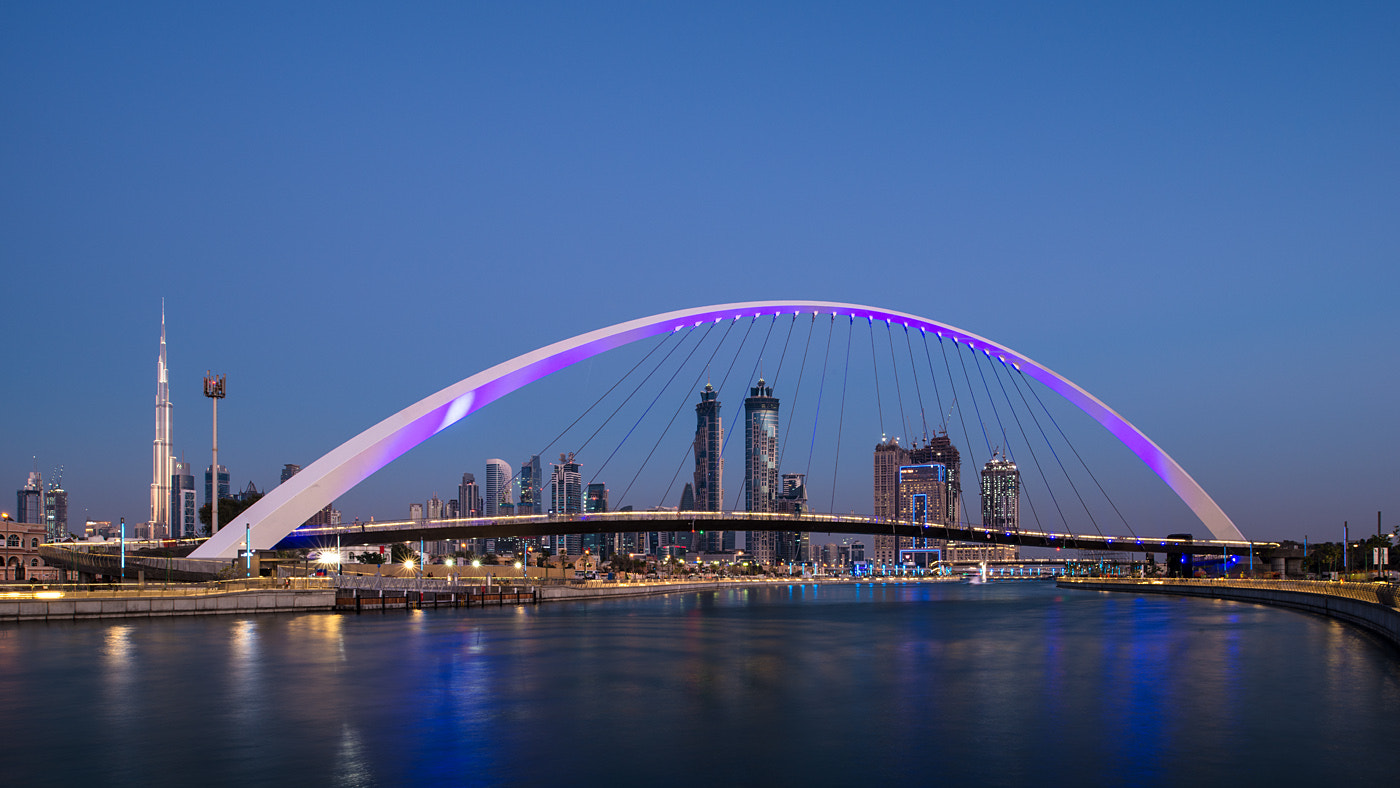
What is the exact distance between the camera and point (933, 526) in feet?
254

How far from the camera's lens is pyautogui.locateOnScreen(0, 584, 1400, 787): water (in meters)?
15.7

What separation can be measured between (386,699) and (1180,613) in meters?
44.4

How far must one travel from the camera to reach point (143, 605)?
45.6m

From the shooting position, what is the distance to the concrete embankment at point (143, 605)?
1700 inches

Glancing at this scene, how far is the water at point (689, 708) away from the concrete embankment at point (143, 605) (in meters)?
3.81

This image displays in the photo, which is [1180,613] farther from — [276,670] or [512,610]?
[276,670]

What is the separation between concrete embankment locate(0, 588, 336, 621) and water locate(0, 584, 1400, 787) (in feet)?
12.5

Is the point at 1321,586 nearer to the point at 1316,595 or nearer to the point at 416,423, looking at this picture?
the point at 1316,595

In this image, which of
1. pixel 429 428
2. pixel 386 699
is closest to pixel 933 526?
pixel 429 428

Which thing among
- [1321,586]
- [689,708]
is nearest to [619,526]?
[1321,586]

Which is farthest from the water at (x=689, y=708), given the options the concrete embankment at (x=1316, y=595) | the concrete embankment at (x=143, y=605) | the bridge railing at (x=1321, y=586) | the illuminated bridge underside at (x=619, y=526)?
the illuminated bridge underside at (x=619, y=526)

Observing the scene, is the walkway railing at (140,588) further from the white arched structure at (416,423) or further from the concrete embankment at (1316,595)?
the concrete embankment at (1316,595)

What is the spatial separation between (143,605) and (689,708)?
33083 mm

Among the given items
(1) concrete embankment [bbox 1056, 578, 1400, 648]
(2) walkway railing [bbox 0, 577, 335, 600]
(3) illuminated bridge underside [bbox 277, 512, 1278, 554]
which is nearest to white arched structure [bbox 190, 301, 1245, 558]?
(2) walkway railing [bbox 0, 577, 335, 600]
